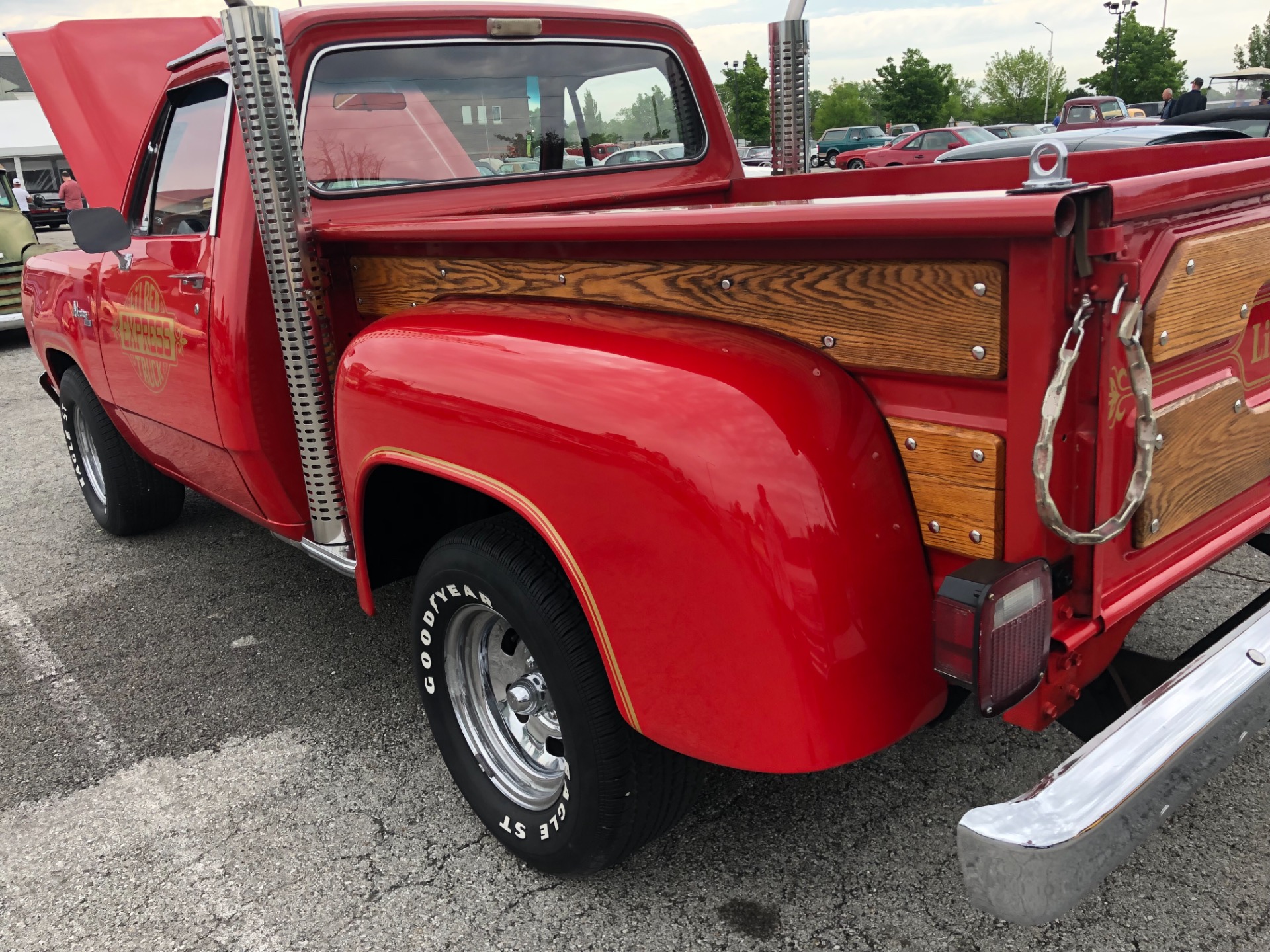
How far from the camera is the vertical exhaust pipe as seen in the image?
361cm

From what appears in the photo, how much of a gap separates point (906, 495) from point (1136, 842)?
2.00ft

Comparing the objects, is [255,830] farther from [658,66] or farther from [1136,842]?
[658,66]

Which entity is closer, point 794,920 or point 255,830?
point 794,920

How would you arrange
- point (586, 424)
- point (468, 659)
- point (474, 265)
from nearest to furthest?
point (586, 424) → point (474, 265) → point (468, 659)

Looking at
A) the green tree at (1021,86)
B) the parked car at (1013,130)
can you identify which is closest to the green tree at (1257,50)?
the green tree at (1021,86)

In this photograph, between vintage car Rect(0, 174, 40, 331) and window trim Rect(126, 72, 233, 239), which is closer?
window trim Rect(126, 72, 233, 239)

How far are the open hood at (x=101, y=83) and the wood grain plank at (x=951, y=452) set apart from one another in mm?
3426

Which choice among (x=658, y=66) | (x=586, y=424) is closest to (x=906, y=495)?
(x=586, y=424)

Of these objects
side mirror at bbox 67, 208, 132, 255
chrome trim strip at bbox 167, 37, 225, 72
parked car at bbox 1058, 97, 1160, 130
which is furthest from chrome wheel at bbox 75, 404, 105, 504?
parked car at bbox 1058, 97, 1160, 130

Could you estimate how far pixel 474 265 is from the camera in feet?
7.35

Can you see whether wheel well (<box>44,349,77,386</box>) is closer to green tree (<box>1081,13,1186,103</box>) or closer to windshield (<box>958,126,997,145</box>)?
windshield (<box>958,126,997,145</box>)

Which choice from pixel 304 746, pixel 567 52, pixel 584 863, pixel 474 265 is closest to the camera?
pixel 584 863

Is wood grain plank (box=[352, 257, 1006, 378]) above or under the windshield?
above

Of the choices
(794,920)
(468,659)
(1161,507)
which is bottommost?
(794,920)
